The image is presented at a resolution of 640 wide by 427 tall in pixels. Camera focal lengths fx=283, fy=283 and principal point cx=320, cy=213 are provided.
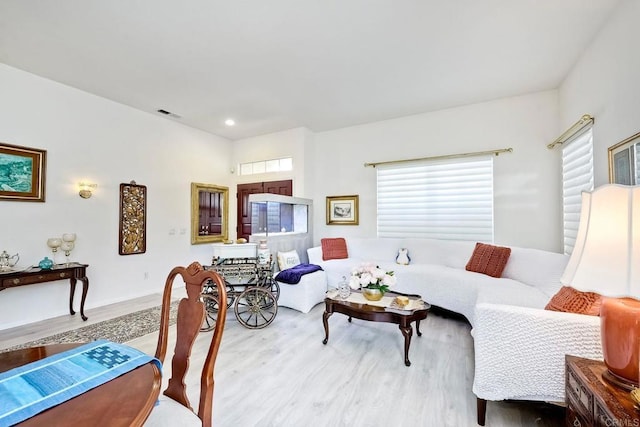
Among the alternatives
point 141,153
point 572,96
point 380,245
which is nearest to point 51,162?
point 141,153

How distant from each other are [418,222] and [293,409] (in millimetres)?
3672

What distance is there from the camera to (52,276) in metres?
3.37

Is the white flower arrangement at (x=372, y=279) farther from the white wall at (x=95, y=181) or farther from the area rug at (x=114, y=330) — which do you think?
the white wall at (x=95, y=181)

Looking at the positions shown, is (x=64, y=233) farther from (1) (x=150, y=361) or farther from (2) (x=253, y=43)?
(1) (x=150, y=361)

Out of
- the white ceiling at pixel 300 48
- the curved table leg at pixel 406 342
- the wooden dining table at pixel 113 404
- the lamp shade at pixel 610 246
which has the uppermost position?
the white ceiling at pixel 300 48

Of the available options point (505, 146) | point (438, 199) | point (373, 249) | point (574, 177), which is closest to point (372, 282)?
point (373, 249)

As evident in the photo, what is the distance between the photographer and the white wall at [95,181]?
3.45m

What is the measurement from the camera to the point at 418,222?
191 inches

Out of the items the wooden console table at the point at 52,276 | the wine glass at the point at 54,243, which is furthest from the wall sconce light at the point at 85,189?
the wooden console table at the point at 52,276

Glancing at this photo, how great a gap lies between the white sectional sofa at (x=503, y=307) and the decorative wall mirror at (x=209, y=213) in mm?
2271

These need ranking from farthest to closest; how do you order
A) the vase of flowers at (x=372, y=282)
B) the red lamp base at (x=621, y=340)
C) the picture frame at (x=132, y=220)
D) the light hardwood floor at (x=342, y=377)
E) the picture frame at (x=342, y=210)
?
the picture frame at (x=342, y=210) < the picture frame at (x=132, y=220) < the vase of flowers at (x=372, y=282) < the light hardwood floor at (x=342, y=377) < the red lamp base at (x=621, y=340)

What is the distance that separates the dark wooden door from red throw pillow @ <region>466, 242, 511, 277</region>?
334cm

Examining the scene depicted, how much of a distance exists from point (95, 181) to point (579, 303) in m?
5.51

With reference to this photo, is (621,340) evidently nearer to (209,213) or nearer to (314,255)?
(314,255)
